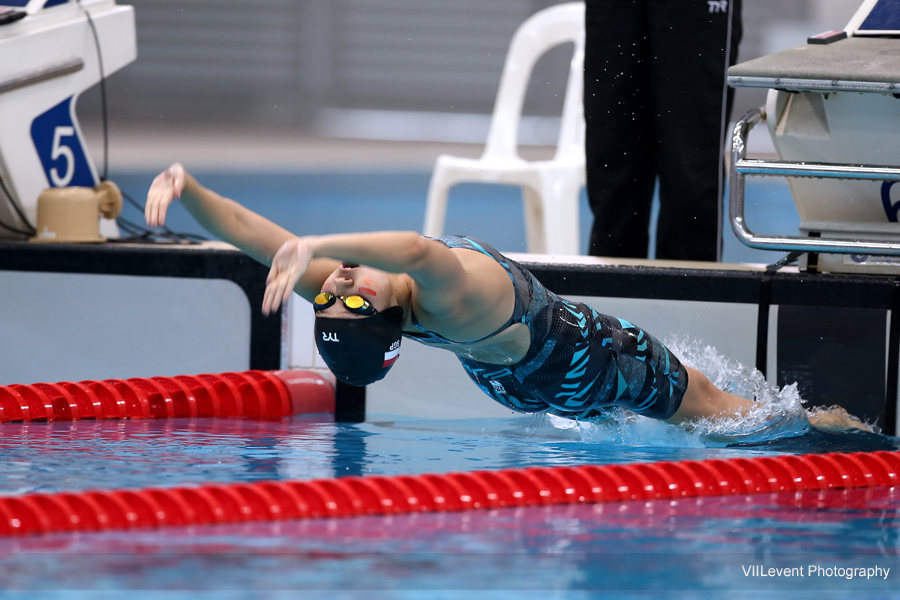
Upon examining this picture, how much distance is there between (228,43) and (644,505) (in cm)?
1184

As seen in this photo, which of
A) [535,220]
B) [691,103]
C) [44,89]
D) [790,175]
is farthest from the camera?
[535,220]

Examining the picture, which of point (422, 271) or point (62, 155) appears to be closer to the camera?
point (422, 271)

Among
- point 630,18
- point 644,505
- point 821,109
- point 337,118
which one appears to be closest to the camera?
point 644,505

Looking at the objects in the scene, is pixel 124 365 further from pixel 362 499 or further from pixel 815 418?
pixel 815 418

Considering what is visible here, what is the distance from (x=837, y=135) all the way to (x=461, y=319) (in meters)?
1.36

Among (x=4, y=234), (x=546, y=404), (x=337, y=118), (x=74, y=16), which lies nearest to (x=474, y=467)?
(x=546, y=404)

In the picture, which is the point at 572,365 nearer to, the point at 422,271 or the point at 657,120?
the point at 422,271

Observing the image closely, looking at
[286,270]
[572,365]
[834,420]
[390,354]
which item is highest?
[286,270]

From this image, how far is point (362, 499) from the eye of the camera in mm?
2186

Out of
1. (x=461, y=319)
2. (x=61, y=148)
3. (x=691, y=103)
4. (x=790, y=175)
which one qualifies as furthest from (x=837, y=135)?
(x=61, y=148)

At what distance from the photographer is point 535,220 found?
473cm

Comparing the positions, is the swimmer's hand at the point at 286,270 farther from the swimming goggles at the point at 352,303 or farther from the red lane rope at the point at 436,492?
the red lane rope at the point at 436,492

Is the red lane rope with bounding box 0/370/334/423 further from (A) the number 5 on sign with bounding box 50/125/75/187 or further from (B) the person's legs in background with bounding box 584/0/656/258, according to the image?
(B) the person's legs in background with bounding box 584/0/656/258

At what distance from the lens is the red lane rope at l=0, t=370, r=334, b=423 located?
307 cm
